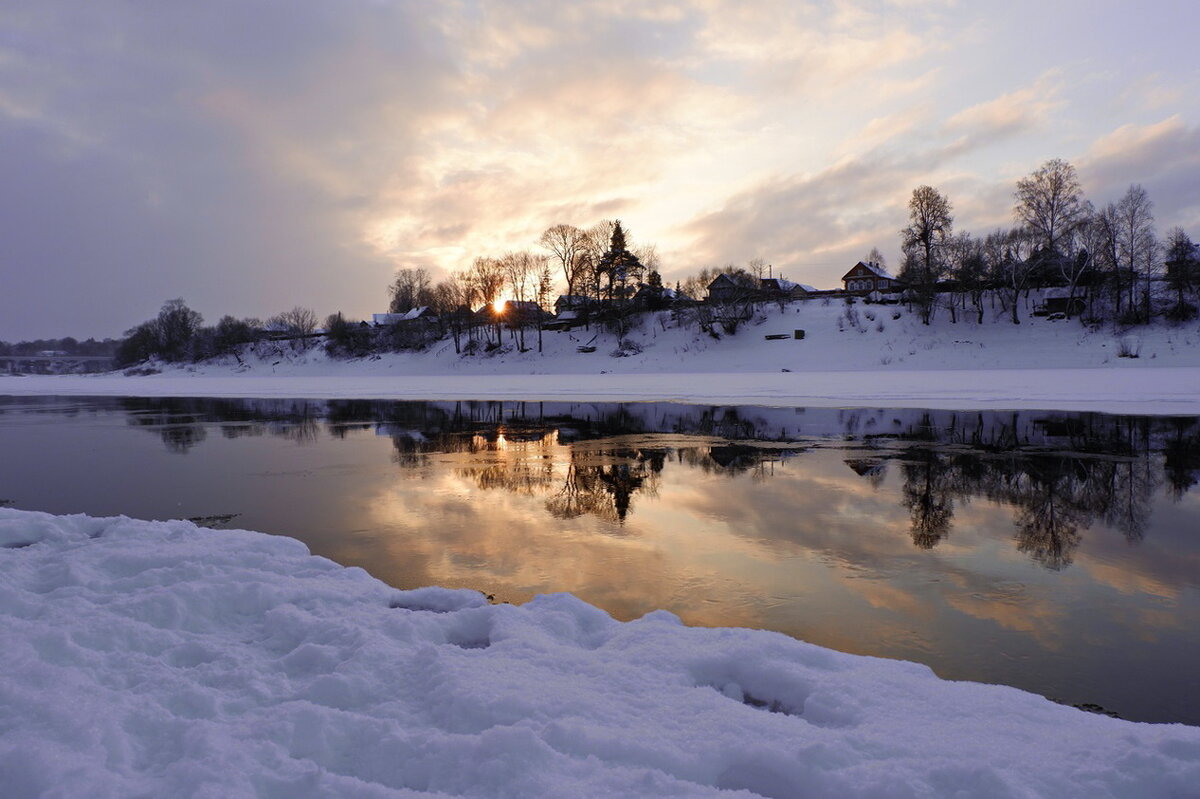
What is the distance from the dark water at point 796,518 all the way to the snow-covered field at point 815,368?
29.4ft

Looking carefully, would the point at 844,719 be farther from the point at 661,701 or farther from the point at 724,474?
the point at 724,474

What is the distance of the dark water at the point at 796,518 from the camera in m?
5.12

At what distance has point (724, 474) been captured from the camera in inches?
456

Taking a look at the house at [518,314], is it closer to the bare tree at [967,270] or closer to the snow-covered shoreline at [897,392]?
the snow-covered shoreline at [897,392]

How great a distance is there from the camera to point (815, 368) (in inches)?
1950

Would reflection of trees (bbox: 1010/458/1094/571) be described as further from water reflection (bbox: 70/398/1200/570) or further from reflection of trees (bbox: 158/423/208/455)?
reflection of trees (bbox: 158/423/208/455)

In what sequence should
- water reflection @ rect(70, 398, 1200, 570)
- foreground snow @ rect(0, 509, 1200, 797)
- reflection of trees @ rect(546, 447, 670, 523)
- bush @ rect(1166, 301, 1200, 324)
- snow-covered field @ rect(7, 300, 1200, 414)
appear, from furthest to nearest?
bush @ rect(1166, 301, 1200, 324) → snow-covered field @ rect(7, 300, 1200, 414) → reflection of trees @ rect(546, 447, 670, 523) → water reflection @ rect(70, 398, 1200, 570) → foreground snow @ rect(0, 509, 1200, 797)

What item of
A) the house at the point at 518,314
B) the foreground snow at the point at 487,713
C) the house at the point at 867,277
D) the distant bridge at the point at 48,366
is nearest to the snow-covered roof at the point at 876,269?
the house at the point at 867,277

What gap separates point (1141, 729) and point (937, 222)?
65.9 m

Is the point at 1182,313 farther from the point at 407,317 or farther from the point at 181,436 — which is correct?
the point at 407,317

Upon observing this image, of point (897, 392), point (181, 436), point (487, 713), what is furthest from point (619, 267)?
point (487, 713)

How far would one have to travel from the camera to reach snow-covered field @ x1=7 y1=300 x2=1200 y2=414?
26.8 metres

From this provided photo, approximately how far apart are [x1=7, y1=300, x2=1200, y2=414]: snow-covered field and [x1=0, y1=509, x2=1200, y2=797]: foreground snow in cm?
2083

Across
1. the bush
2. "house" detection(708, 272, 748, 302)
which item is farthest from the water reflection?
the bush
